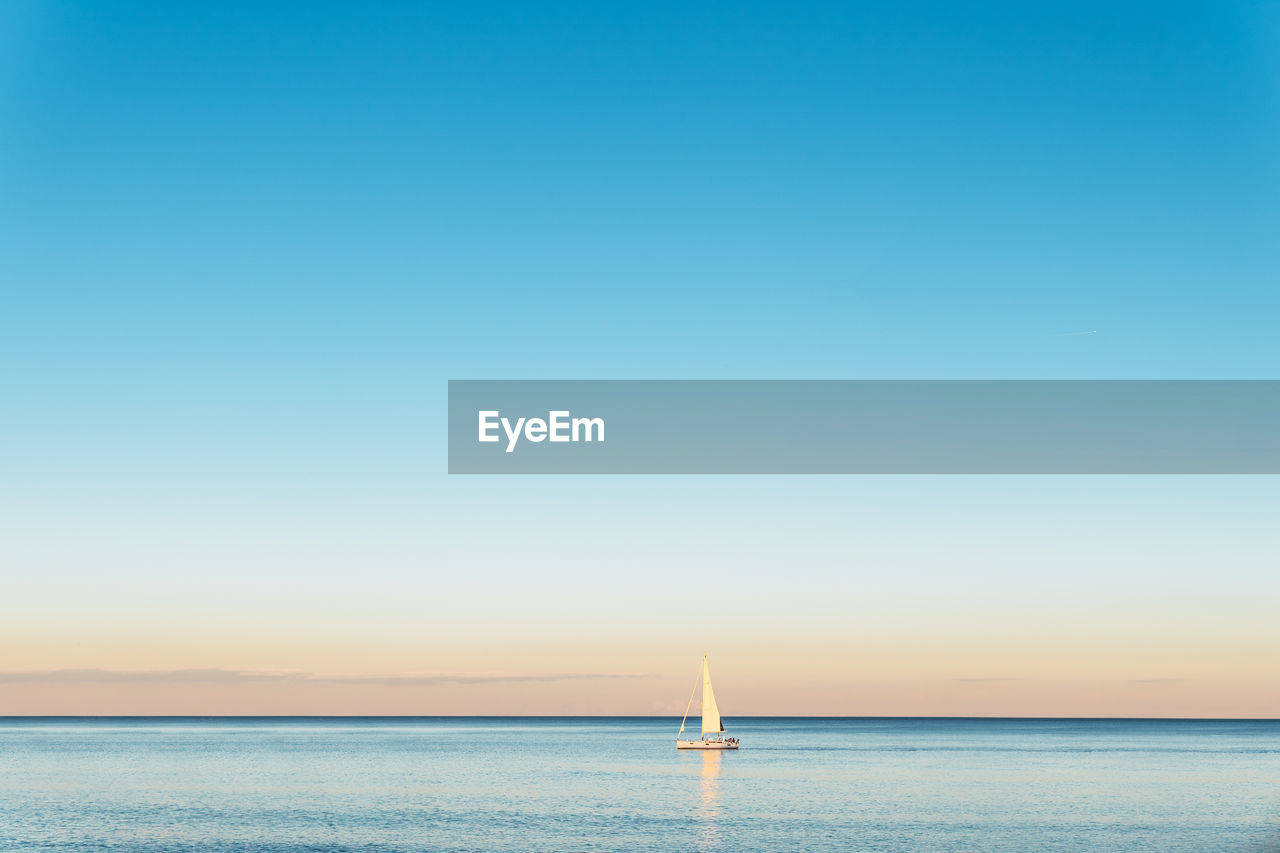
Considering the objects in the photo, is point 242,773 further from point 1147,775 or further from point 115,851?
point 1147,775

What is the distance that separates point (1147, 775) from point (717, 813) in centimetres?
8098

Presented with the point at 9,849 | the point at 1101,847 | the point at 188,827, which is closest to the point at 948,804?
the point at 1101,847

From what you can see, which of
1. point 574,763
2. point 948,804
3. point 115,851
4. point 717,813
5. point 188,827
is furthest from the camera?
point 574,763

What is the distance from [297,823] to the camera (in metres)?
103

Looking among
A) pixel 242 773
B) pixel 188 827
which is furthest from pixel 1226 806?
pixel 242 773

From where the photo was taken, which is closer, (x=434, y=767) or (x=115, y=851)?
(x=115, y=851)

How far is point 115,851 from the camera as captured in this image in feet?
284

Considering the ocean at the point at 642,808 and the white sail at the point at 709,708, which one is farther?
the white sail at the point at 709,708

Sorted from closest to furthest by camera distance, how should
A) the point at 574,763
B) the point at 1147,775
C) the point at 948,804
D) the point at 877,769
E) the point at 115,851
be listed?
1. the point at 115,851
2. the point at 948,804
3. the point at 1147,775
4. the point at 877,769
5. the point at 574,763

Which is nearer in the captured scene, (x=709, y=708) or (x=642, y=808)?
(x=642, y=808)

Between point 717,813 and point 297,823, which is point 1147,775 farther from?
point 297,823

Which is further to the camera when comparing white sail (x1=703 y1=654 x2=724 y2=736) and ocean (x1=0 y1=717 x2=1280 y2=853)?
white sail (x1=703 y1=654 x2=724 y2=736)

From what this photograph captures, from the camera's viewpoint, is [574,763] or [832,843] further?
[574,763]

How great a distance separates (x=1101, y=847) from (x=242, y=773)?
121 metres
